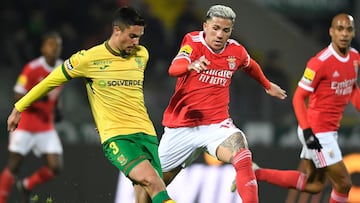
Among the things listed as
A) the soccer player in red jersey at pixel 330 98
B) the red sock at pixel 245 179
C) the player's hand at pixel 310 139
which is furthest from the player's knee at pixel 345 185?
the red sock at pixel 245 179

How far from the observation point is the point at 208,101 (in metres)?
8.53

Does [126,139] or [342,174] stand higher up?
[126,139]

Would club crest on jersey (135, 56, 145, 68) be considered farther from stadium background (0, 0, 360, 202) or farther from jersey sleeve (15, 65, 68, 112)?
stadium background (0, 0, 360, 202)

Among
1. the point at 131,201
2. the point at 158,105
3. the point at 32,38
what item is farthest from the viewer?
the point at 32,38

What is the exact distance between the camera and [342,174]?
9430 mm

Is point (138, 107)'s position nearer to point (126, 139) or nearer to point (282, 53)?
point (126, 139)

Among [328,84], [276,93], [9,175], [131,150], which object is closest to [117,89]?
[131,150]

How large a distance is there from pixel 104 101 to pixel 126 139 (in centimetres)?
36

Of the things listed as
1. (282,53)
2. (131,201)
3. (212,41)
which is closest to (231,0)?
(282,53)

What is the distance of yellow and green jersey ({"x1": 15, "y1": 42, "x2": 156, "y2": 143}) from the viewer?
7.77 meters

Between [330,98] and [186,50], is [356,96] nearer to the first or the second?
[330,98]

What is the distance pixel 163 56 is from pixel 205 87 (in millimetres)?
6043

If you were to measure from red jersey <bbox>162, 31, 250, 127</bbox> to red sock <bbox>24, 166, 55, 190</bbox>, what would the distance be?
290 cm

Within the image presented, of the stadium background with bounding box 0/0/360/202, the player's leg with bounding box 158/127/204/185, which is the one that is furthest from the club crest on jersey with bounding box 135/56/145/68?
the stadium background with bounding box 0/0/360/202
